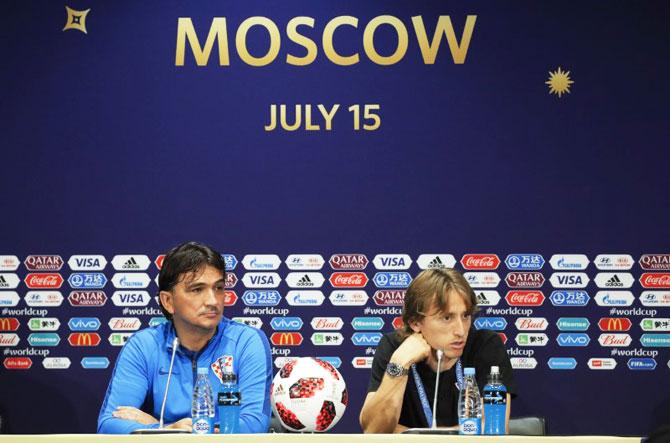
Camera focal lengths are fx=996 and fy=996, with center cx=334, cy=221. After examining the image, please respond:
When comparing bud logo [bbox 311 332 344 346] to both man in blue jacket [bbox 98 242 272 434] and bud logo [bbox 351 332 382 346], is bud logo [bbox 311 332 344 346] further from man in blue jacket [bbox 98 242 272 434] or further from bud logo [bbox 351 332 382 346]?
man in blue jacket [bbox 98 242 272 434]

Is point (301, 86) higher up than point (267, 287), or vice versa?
point (301, 86)

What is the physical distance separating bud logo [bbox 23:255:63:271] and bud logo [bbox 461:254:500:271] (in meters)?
1.93

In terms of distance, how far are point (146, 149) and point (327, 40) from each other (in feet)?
3.34

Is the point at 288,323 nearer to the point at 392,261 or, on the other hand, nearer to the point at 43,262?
the point at 392,261

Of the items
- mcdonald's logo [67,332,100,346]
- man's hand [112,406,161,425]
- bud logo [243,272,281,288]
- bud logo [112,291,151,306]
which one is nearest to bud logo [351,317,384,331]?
bud logo [243,272,281,288]

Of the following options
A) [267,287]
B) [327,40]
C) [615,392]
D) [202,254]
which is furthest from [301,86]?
[615,392]

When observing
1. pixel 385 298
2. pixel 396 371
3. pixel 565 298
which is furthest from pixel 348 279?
pixel 396 371

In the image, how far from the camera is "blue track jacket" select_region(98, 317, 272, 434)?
343cm

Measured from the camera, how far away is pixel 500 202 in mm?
4746

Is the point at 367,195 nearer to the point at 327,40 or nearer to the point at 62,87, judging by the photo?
the point at 327,40

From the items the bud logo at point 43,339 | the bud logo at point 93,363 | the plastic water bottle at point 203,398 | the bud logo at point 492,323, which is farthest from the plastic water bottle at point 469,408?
the bud logo at point 43,339

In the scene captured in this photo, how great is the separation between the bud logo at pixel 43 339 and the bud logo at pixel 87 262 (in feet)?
1.10

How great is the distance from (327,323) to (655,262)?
5.17ft

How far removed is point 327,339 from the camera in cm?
473
